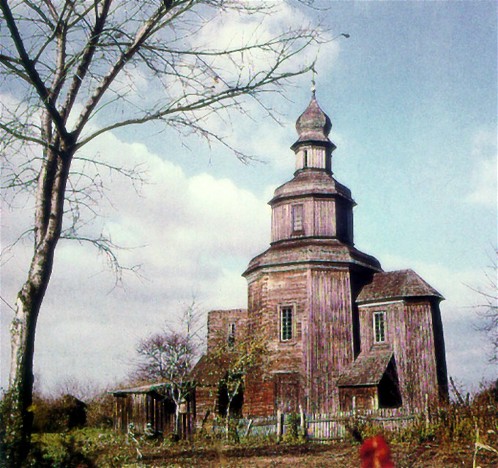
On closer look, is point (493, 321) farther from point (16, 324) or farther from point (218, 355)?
point (16, 324)

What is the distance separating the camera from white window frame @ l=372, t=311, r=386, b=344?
28.0 m

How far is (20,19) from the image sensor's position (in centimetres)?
810

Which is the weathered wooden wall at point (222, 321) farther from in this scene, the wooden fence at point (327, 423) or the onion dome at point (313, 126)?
the onion dome at point (313, 126)

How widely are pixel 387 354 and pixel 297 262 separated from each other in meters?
6.13

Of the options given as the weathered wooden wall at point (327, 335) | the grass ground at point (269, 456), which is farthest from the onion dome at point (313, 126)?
the grass ground at point (269, 456)

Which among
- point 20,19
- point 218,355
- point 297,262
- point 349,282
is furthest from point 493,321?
point 20,19

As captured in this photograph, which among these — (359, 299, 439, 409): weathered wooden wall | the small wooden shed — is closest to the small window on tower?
(359, 299, 439, 409): weathered wooden wall

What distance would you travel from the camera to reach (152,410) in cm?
3247

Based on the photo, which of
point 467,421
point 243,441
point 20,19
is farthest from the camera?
point 243,441

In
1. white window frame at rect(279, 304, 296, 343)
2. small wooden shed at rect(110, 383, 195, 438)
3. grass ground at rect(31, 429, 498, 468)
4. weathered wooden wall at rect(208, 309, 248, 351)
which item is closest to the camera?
grass ground at rect(31, 429, 498, 468)

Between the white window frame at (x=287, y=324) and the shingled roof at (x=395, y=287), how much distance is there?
10.9 ft

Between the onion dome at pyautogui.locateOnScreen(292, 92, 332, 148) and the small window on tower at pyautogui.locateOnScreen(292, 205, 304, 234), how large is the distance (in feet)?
14.6

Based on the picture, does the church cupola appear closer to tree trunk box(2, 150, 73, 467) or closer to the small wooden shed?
the small wooden shed

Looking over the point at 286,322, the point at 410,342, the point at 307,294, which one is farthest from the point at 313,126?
the point at 410,342
